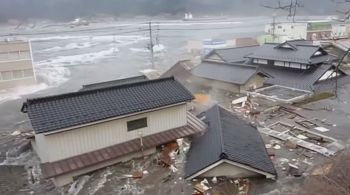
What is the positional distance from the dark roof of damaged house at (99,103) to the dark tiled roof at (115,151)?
1045mm

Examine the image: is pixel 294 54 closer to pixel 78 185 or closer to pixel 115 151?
pixel 115 151

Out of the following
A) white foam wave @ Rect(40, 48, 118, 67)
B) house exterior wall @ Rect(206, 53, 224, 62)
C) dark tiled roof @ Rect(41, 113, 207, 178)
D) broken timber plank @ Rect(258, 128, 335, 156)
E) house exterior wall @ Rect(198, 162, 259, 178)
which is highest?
house exterior wall @ Rect(206, 53, 224, 62)

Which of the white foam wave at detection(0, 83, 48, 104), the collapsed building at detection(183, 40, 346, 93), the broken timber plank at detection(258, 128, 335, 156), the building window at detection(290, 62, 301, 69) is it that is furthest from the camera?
the white foam wave at detection(0, 83, 48, 104)

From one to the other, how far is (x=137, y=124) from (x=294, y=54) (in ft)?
51.5

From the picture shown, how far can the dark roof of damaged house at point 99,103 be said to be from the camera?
31.6 ft

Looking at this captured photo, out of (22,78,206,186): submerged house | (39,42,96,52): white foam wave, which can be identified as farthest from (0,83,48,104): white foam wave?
(39,42,96,52): white foam wave

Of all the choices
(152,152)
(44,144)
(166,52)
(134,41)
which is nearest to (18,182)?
(44,144)

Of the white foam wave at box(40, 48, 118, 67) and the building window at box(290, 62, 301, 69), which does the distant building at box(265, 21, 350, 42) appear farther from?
the white foam wave at box(40, 48, 118, 67)

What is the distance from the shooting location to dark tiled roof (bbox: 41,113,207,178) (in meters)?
9.38

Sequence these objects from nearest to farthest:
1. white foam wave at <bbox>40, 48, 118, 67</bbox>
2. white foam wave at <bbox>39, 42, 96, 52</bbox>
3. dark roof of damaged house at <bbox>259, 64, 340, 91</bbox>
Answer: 1. dark roof of damaged house at <bbox>259, 64, 340, 91</bbox>
2. white foam wave at <bbox>40, 48, 118, 67</bbox>
3. white foam wave at <bbox>39, 42, 96, 52</bbox>

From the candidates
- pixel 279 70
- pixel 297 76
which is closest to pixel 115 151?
pixel 297 76

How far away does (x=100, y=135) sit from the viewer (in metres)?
10.4

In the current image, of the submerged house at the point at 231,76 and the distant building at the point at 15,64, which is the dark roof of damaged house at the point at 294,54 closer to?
the submerged house at the point at 231,76

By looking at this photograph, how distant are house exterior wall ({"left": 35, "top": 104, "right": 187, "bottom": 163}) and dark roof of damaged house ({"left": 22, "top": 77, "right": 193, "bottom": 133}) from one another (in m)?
0.31
